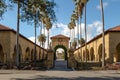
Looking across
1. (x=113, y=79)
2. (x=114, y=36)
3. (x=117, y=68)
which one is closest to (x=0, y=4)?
(x=113, y=79)

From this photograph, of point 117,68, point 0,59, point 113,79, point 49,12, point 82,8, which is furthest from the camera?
point 82,8

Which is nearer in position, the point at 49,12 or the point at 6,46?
the point at 49,12

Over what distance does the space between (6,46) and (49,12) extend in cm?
2055

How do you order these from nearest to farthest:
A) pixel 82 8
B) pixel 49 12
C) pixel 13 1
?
1. pixel 13 1
2. pixel 49 12
3. pixel 82 8

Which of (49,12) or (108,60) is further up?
(49,12)

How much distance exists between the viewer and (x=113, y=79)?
21719 mm

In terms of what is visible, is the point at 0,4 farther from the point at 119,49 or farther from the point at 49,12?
the point at 119,49

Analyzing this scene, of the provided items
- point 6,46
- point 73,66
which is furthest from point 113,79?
point 6,46

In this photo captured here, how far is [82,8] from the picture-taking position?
59.2m

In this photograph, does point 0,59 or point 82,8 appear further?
point 82,8

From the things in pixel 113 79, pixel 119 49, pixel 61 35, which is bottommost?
pixel 113 79

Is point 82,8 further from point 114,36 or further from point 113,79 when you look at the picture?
point 113,79

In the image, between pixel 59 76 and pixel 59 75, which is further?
pixel 59 75

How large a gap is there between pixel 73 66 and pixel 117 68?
763cm
